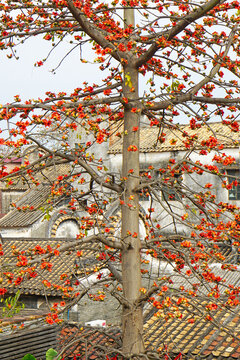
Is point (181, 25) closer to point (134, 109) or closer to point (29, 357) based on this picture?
point (134, 109)

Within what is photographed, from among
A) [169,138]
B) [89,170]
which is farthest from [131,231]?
[169,138]

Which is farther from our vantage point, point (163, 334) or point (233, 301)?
point (163, 334)

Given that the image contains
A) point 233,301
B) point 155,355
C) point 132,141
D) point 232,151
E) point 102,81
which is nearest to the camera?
point 233,301

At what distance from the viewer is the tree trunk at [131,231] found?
650cm

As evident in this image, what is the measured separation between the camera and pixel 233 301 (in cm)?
594

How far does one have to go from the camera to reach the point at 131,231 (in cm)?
667

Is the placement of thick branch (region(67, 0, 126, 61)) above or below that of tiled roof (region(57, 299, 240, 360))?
above

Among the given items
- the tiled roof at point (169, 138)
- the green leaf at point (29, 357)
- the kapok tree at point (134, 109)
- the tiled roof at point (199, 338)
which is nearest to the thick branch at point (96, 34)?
the kapok tree at point (134, 109)

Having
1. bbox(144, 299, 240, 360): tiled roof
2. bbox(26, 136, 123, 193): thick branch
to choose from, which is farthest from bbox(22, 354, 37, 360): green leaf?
bbox(26, 136, 123, 193): thick branch

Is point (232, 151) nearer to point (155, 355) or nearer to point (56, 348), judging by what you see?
point (56, 348)

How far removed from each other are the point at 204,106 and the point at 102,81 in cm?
158

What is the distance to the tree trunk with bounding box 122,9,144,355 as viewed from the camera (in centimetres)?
650

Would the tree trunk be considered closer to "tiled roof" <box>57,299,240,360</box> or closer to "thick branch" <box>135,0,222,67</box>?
"thick branch" <box>135,0,222,67</box>

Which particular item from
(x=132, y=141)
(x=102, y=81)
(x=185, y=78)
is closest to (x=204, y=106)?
(x=185, y=78)
